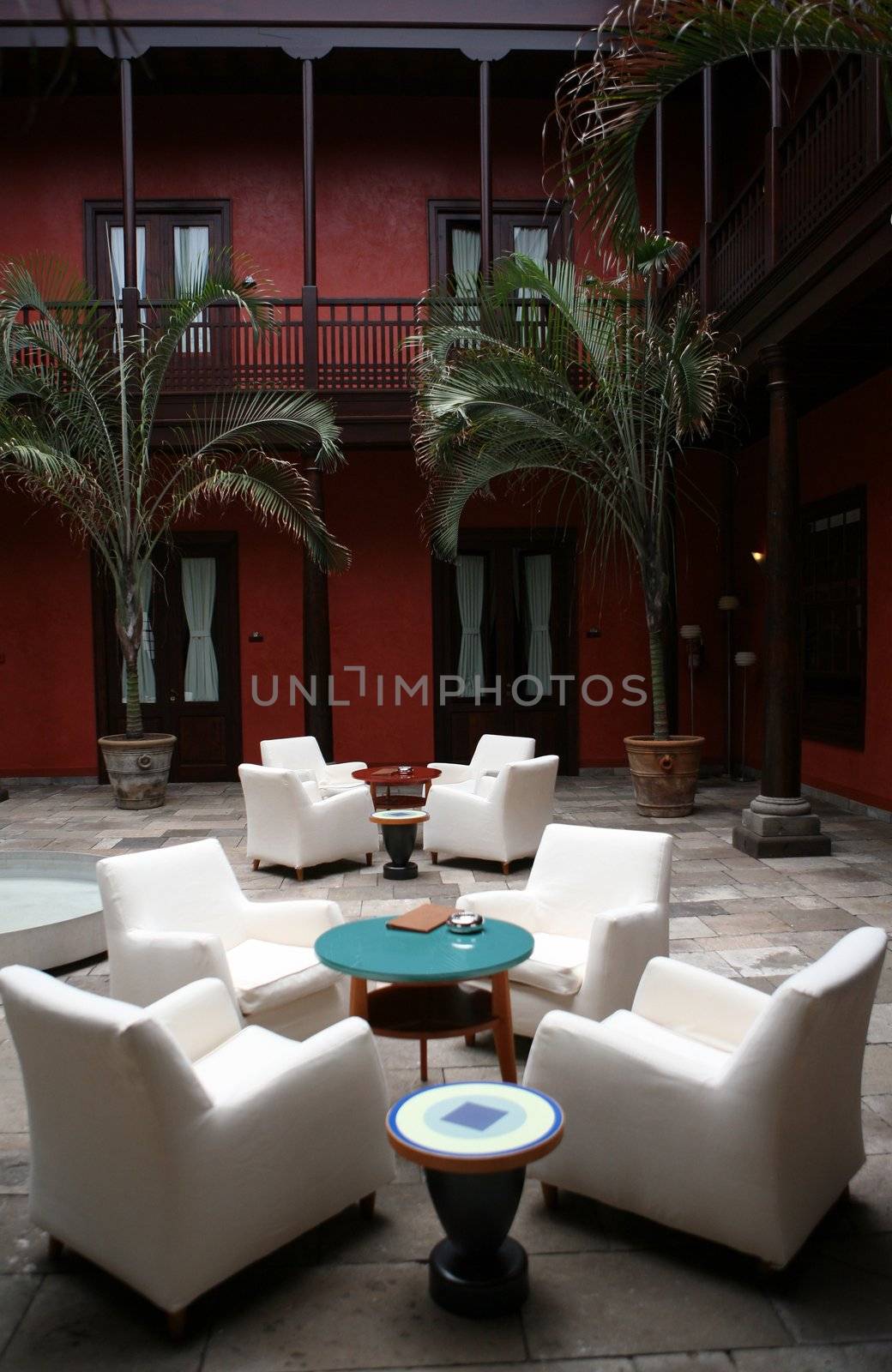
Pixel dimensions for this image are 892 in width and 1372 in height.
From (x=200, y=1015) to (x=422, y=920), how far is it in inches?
33.8

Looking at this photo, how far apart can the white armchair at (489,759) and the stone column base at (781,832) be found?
5.31 ft

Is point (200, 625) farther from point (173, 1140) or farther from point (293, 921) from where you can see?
point (173, 1140)

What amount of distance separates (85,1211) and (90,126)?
36.5ft

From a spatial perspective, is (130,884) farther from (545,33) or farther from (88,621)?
(545,33)

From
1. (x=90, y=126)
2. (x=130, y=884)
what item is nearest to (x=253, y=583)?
(x=90, y=126)

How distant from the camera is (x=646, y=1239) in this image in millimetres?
2502

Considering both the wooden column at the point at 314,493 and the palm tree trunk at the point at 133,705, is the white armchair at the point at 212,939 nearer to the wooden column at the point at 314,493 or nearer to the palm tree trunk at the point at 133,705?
the wooden column at the point at 314,493

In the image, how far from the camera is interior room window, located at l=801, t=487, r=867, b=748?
8.25m

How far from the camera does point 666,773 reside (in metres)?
8.14

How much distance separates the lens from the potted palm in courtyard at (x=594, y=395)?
7.12 m

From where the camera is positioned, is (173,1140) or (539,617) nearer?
(173,1140)

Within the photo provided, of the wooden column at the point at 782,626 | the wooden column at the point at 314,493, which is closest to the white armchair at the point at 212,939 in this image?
the wooden column at the point at 782,626

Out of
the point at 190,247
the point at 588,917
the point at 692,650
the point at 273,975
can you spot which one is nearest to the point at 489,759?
the point at 588,917

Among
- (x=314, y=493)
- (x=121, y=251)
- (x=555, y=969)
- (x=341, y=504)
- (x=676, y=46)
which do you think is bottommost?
(x=555, y=969)
